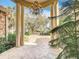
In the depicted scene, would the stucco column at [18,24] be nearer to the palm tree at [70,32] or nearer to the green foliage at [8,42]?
the green foliage at [8,42]

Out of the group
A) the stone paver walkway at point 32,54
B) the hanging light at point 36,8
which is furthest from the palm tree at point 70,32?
the hanging light at point 36,8

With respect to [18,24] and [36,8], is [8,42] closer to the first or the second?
[18,24]

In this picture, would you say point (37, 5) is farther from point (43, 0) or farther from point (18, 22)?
point (18, 22)

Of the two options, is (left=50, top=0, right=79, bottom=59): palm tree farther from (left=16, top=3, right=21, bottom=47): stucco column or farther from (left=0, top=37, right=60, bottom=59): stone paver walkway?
(left=16, top=3, right=21, bottom=47): stucco column

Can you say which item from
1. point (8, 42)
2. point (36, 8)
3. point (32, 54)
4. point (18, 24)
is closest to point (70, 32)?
point (32, 54)

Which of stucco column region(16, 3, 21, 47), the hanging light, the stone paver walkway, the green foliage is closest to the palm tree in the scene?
the stone paver walkway

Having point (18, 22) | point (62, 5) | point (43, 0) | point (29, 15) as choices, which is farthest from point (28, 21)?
point (62, 5)

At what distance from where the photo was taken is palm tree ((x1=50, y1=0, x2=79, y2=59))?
1447 mm

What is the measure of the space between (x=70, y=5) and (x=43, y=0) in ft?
25.1

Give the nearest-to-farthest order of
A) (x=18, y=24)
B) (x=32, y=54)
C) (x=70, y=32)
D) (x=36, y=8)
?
(x=70, y=32) < (x=32, y=54) < (x=18, y=24) < (x=36, y=8)

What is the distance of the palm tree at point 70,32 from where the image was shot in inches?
57.0

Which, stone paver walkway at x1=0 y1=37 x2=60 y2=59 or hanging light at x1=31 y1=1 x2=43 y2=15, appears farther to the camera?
hanging light at x1=31 y1=1 x2=43 y2=15

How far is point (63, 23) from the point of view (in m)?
1.49

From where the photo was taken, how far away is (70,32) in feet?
4.81
